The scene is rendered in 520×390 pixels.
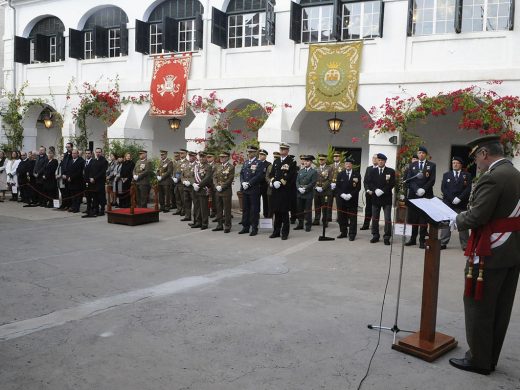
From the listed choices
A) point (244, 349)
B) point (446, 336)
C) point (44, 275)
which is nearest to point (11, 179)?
point (44, 275)

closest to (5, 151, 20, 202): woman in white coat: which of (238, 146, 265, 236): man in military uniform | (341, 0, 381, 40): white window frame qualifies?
(238, 146, 265, 236): man in military uniform

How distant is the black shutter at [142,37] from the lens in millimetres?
16797

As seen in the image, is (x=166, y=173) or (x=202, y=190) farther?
(x=166, y=173)

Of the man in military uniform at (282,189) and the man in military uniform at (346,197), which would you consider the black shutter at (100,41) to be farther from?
the man in military uniform at (346,197)

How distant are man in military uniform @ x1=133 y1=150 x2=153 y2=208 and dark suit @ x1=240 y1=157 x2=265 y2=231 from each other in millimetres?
4330

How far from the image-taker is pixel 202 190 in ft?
37.0

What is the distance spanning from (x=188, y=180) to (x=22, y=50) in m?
12.3

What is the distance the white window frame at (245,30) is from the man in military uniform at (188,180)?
4.76 meters

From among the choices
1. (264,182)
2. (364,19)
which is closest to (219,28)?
(364,19)

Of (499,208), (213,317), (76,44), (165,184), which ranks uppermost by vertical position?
(76,44)

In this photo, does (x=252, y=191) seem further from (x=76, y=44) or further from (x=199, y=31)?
(x=76, y=44)

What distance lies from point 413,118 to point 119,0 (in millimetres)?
11678

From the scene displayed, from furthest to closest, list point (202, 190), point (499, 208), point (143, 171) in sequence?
point (143, 171) < point (202, 190) < point (499, 208)

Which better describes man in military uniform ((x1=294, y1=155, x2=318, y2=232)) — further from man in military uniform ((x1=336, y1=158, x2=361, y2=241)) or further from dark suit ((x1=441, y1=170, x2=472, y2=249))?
dark suit ((x1=441, y1=170, x2=472, y2=249))
